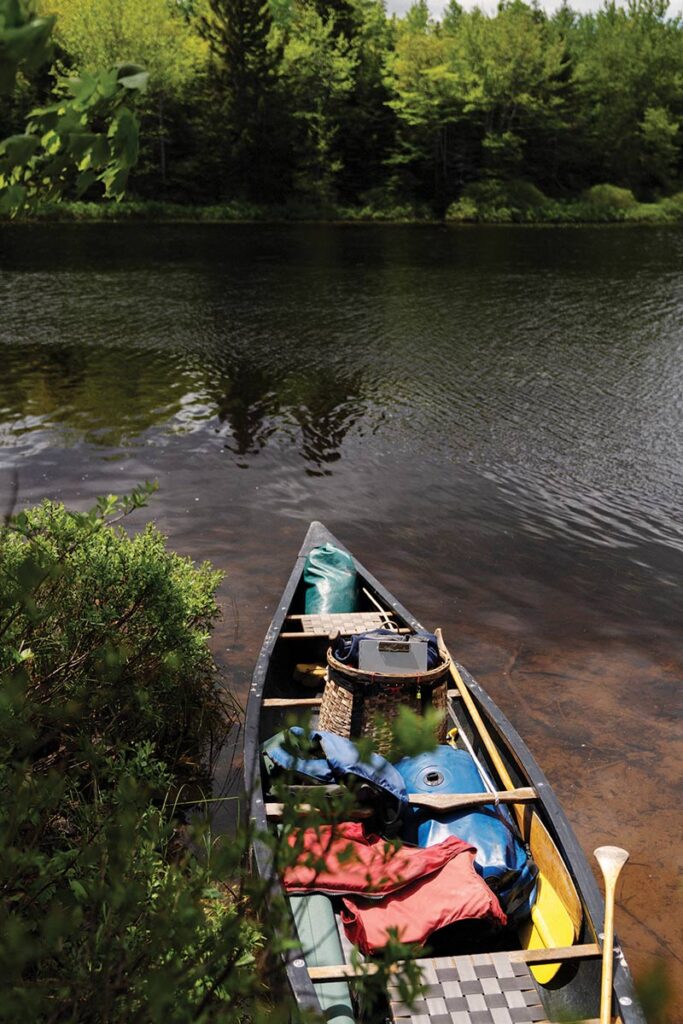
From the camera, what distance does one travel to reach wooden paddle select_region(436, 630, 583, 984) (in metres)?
5.04

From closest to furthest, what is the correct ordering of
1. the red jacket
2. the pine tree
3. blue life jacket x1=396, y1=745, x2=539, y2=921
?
the red jacket
blue life jacket x1=396, y1=745, x2=539, y2=921
the pine tree

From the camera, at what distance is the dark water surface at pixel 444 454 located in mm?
9180

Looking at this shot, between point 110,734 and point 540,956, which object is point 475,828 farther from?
point 110,734

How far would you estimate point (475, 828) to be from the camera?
5.57 m

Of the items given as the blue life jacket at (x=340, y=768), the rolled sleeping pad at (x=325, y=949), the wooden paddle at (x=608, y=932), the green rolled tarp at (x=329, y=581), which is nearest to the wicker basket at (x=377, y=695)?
the blue life jacket at (x=340, y=768)

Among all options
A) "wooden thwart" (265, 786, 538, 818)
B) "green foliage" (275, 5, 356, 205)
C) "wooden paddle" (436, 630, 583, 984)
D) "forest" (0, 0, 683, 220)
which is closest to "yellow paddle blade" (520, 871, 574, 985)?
"wooden paddle" (436, 630, 583, 984)

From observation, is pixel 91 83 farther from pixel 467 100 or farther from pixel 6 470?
pixel 467 100

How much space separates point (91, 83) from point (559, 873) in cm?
483

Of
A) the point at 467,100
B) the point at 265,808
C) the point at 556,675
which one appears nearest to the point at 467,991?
the point at 265,808

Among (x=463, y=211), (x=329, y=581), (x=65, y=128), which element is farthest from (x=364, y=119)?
(x=65, y=128)

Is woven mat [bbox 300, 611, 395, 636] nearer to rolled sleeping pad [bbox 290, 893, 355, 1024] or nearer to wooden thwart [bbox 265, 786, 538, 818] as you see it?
wooden thwart [bbox 265, 786, 538, 818]

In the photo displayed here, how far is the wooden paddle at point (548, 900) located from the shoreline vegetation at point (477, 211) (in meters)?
53.0

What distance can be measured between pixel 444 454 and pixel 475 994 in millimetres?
12586

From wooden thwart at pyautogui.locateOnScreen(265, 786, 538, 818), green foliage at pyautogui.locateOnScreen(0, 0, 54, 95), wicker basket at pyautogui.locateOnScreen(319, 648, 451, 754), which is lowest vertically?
wooden thwart at pyautogui.locateOnScreen(265, 786, 538, 818)
